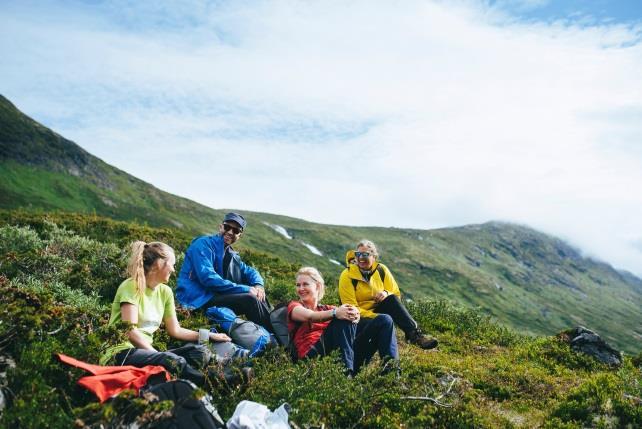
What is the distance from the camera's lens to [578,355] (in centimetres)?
1091

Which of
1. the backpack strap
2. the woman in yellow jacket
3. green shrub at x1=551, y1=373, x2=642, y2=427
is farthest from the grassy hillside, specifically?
the backpack strap

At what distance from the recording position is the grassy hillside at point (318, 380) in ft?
15.3

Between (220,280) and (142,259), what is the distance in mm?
2628

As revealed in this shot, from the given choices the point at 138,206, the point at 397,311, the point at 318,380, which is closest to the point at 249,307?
the point at 397,311

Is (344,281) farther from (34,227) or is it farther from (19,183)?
(19,183)

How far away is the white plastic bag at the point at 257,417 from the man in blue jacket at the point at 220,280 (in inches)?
131

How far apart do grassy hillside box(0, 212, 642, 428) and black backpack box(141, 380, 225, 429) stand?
0.21 metres

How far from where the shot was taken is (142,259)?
6.46m

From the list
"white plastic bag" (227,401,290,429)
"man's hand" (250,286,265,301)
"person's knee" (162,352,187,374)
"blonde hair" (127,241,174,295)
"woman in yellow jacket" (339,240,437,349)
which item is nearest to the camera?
"white plastic bag" (227,401,290,429)

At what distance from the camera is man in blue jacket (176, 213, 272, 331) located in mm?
8695

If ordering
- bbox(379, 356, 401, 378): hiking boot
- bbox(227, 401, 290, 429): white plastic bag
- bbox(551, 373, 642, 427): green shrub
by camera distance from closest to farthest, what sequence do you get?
bbox(227, 401, 290, 429): white plastic bag
bbox(551, 373, 642, 427): green shrub
bbox(379, 356, 401, 378): hiking boot

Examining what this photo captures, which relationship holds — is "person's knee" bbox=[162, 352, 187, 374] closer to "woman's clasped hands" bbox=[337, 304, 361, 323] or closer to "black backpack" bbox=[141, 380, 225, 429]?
"black backpack" bbox=[141, 380, 225, 429]

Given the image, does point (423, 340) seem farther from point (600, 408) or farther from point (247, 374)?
point (247, 374)

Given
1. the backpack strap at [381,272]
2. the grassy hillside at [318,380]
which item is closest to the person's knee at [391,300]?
the backpack strap at [381,272]
